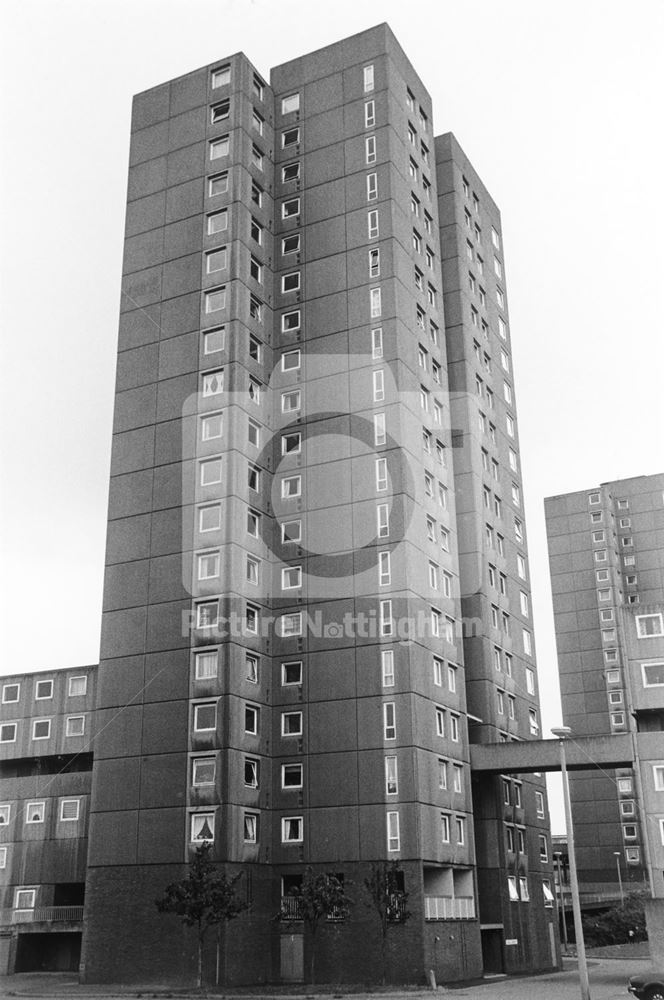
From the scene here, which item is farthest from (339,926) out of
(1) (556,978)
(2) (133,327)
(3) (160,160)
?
(3) (160,160)

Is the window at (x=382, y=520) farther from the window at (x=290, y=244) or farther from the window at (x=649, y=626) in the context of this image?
the window at (x=290, y=244)

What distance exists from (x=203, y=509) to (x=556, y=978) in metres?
31.3

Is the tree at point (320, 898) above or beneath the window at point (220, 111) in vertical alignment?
beneath

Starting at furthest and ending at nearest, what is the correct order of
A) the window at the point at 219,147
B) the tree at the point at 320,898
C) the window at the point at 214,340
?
the window at the point at 219,147
the window at the point at 214,340
the tree at the point at 320,898

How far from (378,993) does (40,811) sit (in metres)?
27.0

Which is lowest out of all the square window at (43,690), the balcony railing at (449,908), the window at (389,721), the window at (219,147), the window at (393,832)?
the balcony railing at (449,908)

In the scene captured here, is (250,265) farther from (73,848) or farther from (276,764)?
(73,848)

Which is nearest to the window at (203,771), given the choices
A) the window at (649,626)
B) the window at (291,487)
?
the window at (291,487)

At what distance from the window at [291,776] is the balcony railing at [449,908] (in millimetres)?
8527

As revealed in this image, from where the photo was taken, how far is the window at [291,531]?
58188 millimetres

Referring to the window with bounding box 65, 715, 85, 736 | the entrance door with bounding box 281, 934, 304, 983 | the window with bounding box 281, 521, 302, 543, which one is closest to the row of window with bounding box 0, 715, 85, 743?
the window with bounding box 65, 715, 85, 736

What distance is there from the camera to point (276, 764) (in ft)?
178

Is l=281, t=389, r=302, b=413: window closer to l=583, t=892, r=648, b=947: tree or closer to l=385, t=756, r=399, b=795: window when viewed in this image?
l=385, t=756, r=399, b=795: window

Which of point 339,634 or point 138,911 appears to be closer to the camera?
point 138,911
